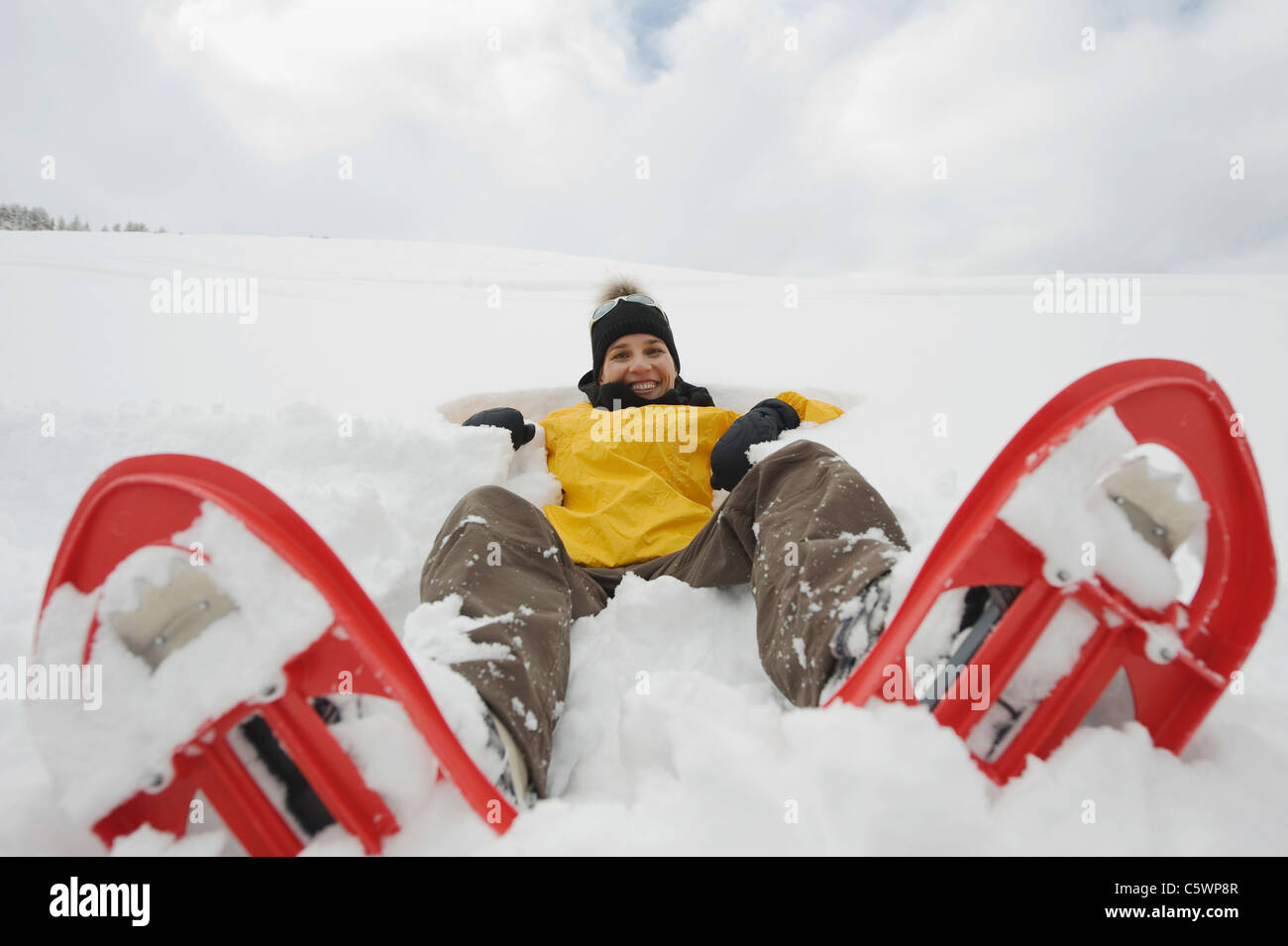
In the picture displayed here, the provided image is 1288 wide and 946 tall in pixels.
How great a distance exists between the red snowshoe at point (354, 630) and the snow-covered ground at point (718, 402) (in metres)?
0.05

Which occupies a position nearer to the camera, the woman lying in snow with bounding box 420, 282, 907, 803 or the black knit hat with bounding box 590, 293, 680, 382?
the woman lying in snow with bounding box 420, 282, 907, 803

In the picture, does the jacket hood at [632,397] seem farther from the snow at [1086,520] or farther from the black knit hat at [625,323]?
the snow at [1086,520]

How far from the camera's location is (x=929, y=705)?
25.8 inches

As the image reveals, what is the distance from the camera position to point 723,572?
4.17 feet

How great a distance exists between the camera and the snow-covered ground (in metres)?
0.59

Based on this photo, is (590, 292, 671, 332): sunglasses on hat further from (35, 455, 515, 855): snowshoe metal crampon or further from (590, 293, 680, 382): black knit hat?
(35, 455, 515, 855): snowshoe metal crampon

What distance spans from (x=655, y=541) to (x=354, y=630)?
961 millimetres

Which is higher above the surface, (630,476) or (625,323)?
(625,323)

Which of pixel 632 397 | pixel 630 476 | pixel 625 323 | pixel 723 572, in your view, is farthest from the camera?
pixel 625 323

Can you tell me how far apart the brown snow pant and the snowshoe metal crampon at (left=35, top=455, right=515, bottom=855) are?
6.8 inches

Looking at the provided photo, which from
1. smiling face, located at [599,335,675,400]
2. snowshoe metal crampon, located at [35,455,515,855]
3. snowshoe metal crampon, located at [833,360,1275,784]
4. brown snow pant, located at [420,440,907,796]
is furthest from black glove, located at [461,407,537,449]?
snowshoe metal crampon, located at [833,360,1275,784]

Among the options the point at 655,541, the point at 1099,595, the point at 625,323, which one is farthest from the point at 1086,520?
the point at 625,323

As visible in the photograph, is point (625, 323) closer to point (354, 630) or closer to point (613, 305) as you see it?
point (613, 305)

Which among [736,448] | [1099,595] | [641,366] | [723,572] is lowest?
[723,572]
